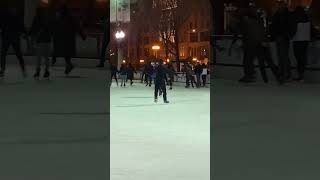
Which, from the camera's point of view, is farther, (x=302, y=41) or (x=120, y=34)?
(x=302, y=41)

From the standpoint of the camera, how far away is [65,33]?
3932mm

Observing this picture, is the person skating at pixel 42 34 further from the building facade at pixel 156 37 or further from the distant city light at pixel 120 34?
the building facade at pixel 156 37

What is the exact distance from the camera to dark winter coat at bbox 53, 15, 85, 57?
3799mm

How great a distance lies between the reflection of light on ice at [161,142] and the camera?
2.94 metres

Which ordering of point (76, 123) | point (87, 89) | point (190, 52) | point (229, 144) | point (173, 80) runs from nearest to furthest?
1. point (229, 144)
2. point (76, 123)
3. point (87, 89)
4. point (190, 52)
5. point (173, 80)

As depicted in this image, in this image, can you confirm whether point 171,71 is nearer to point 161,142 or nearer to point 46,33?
point 46,33

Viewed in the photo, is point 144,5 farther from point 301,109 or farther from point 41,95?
point 301,109

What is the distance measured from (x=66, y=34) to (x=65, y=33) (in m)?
0.01

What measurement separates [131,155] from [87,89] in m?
1.99

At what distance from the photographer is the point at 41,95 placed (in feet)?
17.3

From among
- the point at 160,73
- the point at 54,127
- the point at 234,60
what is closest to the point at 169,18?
the point at 234,60

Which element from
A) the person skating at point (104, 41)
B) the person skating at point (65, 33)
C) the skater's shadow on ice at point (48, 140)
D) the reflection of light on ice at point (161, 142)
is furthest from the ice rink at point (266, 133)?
the person skating at point (65, 33)

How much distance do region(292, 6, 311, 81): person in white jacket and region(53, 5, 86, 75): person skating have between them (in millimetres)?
3407

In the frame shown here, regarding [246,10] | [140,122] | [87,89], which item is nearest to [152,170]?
[140,122]
